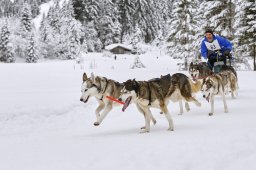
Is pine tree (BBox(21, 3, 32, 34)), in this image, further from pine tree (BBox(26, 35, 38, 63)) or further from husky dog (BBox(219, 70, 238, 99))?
husky dog (BBox(219, 70, 238, 99))

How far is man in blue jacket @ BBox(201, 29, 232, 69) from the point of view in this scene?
10.4 meters

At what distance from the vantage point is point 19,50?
233 feet

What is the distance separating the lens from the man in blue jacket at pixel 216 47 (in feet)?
34.1

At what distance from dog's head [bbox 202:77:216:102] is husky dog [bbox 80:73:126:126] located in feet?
6.56

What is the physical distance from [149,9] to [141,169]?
8012 centimetres

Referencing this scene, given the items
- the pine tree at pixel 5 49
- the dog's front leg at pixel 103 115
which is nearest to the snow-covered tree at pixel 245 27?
the dog's front leg at pixel 103 115

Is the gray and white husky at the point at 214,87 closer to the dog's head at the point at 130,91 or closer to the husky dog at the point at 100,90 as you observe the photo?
the husky dog at the point at 100,90

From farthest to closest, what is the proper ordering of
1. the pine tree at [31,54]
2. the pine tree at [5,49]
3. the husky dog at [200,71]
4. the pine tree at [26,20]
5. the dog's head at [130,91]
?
the pine tree at [26,20], the pine tree at [5,49], the pine tree at [31,54], the husky dog at [200,71], the dog's head at [130,91]

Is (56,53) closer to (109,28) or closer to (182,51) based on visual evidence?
(109,28)

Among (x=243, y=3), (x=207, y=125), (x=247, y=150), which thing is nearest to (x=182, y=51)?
(x=243, y=3)

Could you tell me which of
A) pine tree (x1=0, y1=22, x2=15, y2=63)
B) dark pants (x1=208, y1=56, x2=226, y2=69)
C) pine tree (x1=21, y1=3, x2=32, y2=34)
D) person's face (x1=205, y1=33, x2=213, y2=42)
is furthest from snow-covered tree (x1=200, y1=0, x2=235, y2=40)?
pine tree (x1=21, y1=3, x2=32, y2=34)

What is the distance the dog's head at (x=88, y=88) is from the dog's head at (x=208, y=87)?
2.57 meters

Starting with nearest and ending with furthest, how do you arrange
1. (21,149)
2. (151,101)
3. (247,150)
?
(247,150)
(21,149)
(151,101)

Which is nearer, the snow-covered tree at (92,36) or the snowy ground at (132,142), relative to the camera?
the snowy ground at (132,142)
